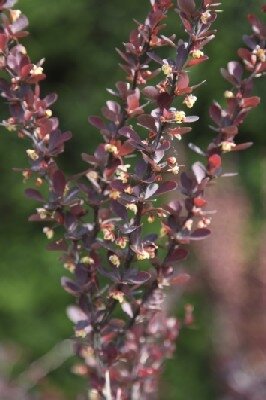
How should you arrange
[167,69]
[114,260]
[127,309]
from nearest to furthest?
1. [167,69]
2. [114,260]
3. [127,309]

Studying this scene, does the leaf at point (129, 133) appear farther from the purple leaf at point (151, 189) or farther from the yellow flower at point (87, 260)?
the yellow flower at point (87, 260)

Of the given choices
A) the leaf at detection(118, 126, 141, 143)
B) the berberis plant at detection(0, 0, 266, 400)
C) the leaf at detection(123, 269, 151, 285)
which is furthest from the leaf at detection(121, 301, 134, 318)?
the leaf at detection(118, 126, 141, 143)

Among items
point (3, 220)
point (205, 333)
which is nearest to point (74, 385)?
point (205, 333)

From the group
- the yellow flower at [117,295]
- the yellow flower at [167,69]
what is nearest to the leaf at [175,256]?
the yellow flower at [117,295]

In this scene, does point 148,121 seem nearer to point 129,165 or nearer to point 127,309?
point 129,165

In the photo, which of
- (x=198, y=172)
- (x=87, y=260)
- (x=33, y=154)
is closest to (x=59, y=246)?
(x=87, y=260)

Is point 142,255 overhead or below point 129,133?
below

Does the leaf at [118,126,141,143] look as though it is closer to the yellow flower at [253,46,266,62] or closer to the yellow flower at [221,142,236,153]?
the yellow flower at [221,142,236,153]

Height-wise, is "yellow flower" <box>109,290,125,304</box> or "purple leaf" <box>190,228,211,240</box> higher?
"purple leaf" <box>190,228,211,240</box>
